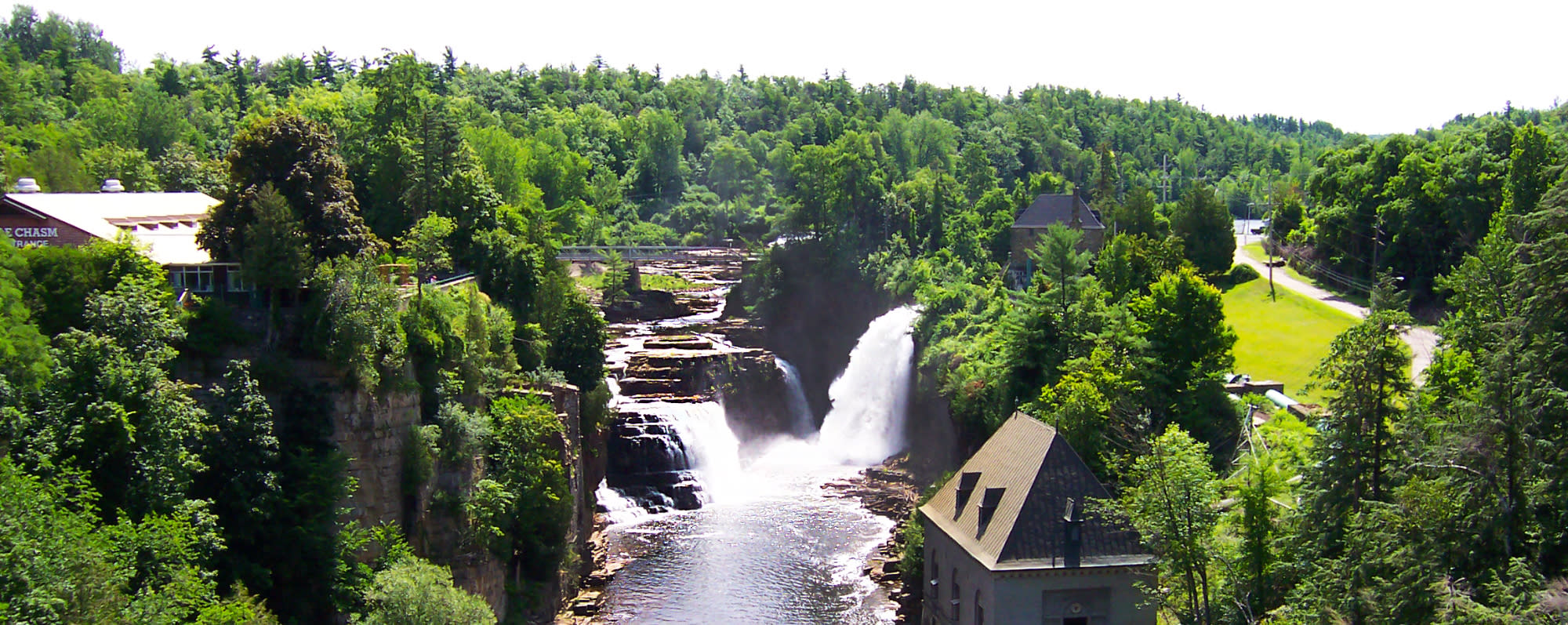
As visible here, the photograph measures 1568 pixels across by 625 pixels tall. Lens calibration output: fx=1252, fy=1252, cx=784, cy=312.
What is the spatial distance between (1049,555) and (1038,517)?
1193 millimetres

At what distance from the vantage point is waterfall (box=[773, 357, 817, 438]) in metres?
77.6

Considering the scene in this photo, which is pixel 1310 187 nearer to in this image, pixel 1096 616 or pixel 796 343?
pixel 796 343

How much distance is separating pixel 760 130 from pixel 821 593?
117m

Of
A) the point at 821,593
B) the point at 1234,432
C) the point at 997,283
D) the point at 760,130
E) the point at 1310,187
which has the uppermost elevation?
the point at 760,130

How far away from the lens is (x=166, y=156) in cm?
7419

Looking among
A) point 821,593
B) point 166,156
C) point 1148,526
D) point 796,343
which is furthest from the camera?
point 796,343

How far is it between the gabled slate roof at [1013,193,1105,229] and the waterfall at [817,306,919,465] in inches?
512

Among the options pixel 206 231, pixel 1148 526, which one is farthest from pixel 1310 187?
pixel 206 231

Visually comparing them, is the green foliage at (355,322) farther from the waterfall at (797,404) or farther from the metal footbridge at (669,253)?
the metal footbridge at (669,253)

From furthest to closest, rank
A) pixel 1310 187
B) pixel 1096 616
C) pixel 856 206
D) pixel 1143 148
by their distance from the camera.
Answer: pixel 1143 148, pixel 856 206, pixel 1310 187, pixel 1096 616

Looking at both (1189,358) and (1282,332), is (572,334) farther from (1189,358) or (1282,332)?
(1282,332)

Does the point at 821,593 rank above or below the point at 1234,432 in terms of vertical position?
below

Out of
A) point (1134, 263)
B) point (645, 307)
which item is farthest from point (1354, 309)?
point (645, 307)

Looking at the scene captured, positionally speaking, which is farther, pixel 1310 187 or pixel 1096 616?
pixel 1310 187
